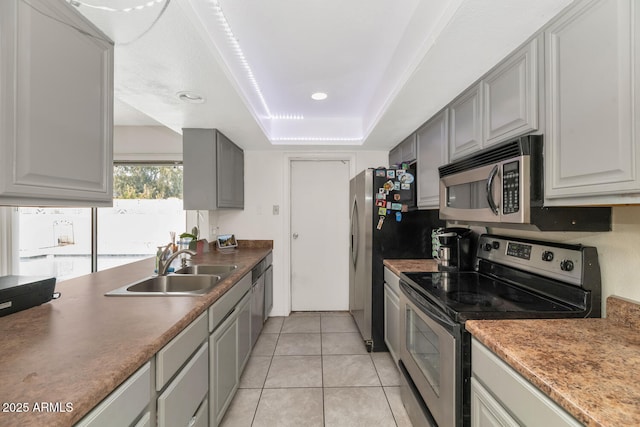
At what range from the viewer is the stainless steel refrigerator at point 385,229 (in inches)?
103

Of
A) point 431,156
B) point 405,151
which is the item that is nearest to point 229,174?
point 405,151

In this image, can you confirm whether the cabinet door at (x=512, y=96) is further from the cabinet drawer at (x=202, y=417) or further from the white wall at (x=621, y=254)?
the cabinet drawer at (x=202, y=417)

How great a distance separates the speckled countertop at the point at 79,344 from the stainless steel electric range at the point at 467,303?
1155mm

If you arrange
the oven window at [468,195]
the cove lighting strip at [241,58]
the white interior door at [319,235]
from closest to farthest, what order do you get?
the cove lighting strip at [241,58]
the oven window at [468,195]
the white interior door at [319,235]

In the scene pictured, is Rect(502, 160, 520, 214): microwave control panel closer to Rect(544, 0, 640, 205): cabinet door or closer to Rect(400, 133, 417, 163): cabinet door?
Rect(544, 0, 640, 205): cabinet door

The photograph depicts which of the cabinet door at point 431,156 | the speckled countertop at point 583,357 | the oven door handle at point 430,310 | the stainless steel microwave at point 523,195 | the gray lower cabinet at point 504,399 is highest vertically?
the cabinet door at point 431,156

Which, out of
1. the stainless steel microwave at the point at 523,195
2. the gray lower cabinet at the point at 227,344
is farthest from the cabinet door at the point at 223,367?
the stainless steel microwave at the point at 523,195

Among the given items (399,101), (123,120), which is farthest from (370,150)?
(123,120)

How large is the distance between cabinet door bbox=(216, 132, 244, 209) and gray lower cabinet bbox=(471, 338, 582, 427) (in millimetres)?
2451

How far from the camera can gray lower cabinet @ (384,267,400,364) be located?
7.32 feet

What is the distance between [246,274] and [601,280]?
211 centimetres

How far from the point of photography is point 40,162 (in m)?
0.97

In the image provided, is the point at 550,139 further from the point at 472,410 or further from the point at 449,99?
the point at 472,410

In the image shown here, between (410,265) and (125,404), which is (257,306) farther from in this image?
(125,404)
